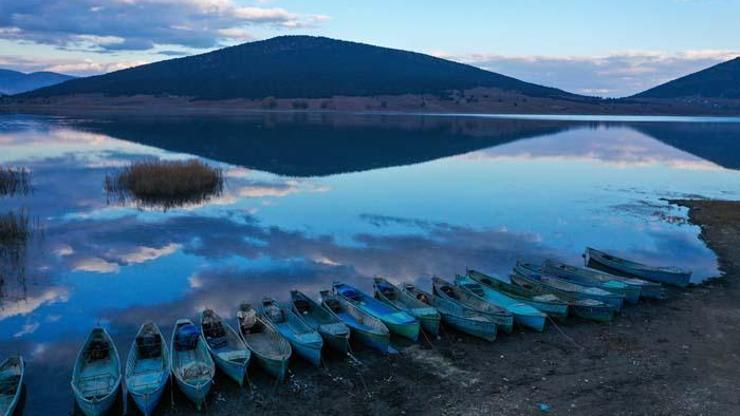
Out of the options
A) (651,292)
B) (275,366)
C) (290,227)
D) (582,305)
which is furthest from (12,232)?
(651,292)

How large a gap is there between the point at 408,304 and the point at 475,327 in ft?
10.5

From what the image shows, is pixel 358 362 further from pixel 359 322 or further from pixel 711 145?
pixel 711 145

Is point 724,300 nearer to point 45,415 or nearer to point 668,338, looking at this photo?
point 668,338

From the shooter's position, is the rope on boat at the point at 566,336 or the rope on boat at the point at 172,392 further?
the rope on boat at the point at 566,336

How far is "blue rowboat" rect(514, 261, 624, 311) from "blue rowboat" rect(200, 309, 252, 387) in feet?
44.3

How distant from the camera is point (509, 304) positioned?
77.7ft

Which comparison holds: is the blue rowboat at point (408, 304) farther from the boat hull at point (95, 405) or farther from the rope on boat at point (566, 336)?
the boat hull at point (95, 405)

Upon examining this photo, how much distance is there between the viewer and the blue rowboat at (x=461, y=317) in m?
21.2

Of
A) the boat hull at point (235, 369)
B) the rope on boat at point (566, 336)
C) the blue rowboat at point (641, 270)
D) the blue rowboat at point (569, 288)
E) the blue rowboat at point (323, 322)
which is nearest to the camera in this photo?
the boat hull at point (235, 369)

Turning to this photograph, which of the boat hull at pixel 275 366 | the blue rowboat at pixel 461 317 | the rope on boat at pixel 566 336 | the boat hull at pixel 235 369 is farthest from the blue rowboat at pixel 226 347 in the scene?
the rope on boat at pixel 566 336

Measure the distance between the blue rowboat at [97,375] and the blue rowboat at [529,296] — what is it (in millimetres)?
15090

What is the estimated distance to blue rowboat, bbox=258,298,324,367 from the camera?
1898 centimetres

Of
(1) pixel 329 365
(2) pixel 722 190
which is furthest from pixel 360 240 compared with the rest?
(2) pixel 722 190

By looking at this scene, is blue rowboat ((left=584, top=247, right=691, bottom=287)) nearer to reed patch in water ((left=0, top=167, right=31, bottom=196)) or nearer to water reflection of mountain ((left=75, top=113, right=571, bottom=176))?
water reflection of mountain ((left=75, top=113, right=571, bottom=176))
